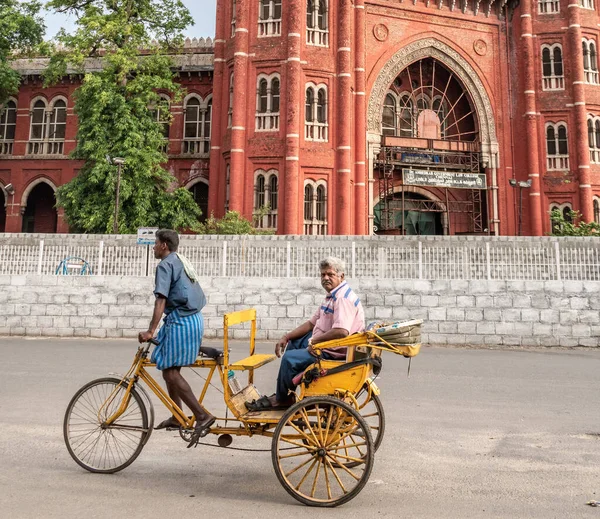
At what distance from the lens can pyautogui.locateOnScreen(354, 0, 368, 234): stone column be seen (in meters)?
21.3

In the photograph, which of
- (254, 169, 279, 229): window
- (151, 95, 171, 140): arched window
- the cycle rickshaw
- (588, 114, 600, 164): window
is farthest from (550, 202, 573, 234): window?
the cycle rickshaw

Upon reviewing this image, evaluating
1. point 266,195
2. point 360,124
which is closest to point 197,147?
point 266,195

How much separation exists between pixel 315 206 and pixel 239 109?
16.6 feet

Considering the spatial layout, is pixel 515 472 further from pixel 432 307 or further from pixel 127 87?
pixel 127 87

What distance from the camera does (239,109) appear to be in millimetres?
20250

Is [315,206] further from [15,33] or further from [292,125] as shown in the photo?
[15,33]

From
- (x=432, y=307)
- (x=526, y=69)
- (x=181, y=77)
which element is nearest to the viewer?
(x=432, y=307)

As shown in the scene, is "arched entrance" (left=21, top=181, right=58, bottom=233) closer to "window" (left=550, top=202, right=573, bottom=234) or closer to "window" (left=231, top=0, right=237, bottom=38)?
"window" (left=231, top=0, right=237, bottom=38)

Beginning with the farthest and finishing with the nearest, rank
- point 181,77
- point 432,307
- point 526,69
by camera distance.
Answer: point 181,77 < point 526,69 < point 432,307

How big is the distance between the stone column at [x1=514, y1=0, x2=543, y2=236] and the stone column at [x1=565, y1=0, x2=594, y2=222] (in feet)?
5.59

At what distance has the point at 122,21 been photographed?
19953mm

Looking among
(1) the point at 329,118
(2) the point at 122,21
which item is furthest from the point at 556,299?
(2) the point at 122,21

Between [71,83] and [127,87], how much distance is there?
833 centimetres

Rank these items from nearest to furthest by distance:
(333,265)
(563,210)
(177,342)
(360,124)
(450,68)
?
(177,342)
(333,265)
(360,124)
(563,210)
(450,68)
